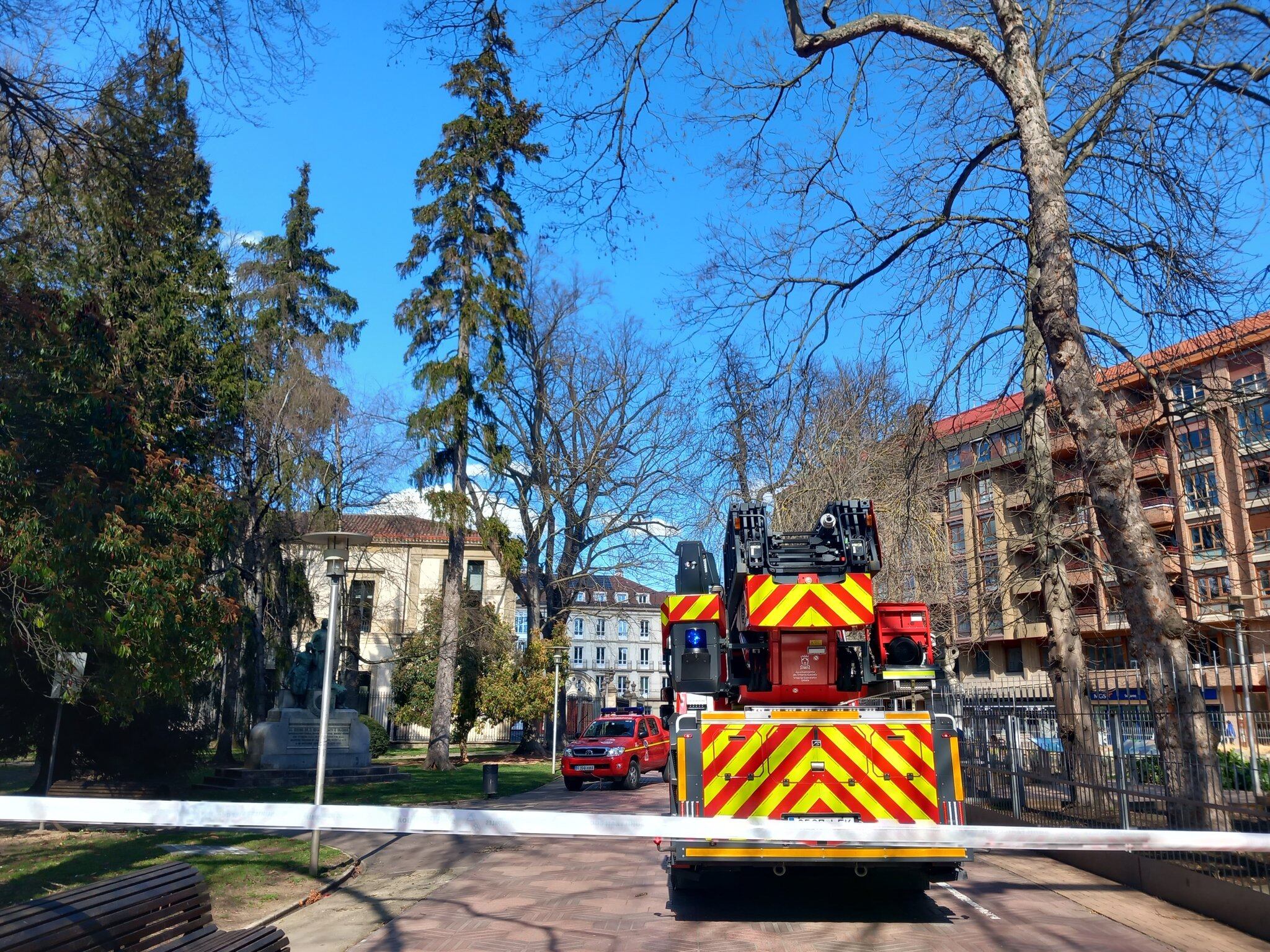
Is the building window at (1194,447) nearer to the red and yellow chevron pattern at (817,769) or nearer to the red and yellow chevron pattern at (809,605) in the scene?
the red and yellow chevron pattern at (809,605)

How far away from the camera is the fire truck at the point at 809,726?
7.84m

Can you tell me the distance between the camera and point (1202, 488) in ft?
36.5

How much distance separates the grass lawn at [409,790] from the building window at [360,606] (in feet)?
55.2

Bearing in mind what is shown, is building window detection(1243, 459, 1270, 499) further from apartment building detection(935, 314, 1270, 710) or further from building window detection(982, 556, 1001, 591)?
building window detection(982, 556, 1001, 591)

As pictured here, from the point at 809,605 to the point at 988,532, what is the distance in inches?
544

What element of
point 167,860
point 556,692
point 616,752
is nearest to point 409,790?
point 616,752

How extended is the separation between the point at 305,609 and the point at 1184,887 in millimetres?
30711

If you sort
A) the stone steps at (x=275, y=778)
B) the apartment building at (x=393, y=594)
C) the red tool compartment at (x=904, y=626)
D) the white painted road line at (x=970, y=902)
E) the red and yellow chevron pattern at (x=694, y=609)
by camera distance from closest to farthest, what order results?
1. the white painted road line at (x=970, y=902)
2. the red and yellow chevron pattern at (x=694, y=609)
3. the red tool compartment at (x=904, y=626)
4. the stone steps at (x=275, y=778)
5. the apartment building at (x=393, y=594)

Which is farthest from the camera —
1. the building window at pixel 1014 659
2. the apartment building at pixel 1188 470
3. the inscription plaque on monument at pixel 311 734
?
the building window at pixel 1014 659

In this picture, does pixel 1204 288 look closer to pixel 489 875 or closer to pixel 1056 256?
→ pixel 1056 256

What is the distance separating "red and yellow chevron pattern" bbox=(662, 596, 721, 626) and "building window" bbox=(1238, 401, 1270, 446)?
5707mm

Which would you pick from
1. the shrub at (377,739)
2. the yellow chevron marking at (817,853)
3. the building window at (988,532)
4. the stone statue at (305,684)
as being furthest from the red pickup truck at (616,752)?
the yellow chevron marking at (817,853)

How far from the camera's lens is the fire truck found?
784cm

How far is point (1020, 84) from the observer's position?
9375 mm
